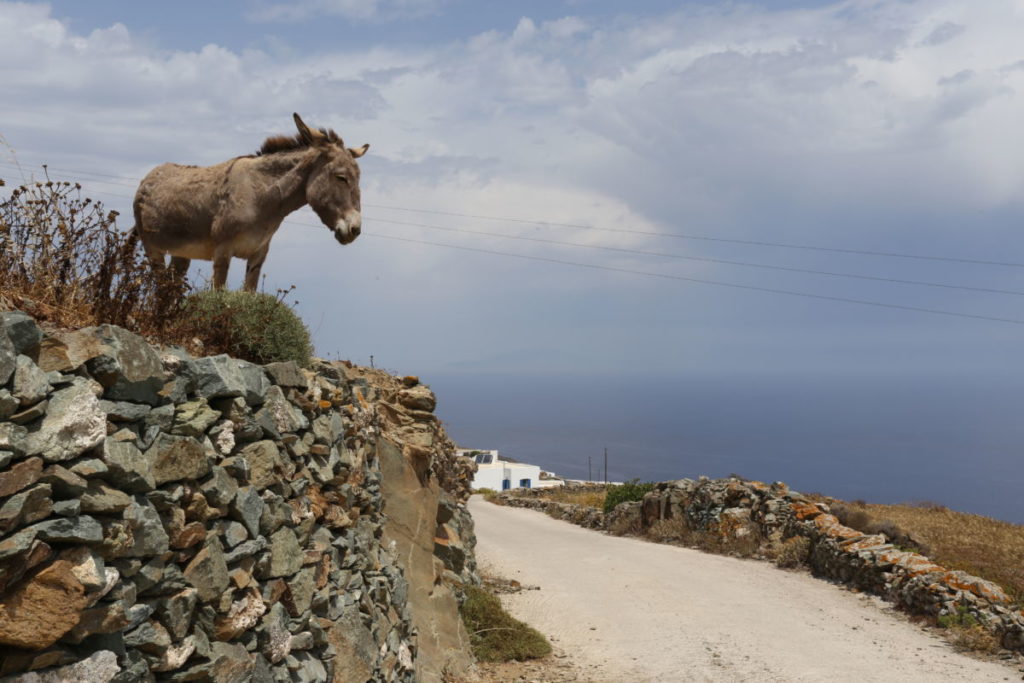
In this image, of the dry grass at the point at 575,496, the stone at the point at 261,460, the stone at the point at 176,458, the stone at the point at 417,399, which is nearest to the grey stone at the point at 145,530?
the stone at the point at 176,458

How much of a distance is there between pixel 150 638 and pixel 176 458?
110cm

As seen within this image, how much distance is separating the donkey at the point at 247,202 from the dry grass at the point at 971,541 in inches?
605

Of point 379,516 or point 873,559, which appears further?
point 873,559

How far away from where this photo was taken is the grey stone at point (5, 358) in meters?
3.85

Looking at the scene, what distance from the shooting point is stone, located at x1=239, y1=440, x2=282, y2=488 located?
252 inches

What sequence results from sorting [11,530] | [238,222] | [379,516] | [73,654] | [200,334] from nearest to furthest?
[11,530] → [73,654] → [200,334] → [238,222] → [379,516]

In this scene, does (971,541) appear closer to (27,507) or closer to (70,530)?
(70,530)

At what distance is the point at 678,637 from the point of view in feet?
48.3

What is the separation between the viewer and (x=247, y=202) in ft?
31.1

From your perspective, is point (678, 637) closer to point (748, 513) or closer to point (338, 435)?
point (338, 435)

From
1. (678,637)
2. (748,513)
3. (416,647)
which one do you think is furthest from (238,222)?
(748,513)

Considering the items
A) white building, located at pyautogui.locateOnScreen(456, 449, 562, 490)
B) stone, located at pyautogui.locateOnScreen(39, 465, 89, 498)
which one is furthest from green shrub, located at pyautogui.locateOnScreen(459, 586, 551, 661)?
white building, located at pyautogui.locateOnScreen(456, 449, 562, 490)

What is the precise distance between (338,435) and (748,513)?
19.6m

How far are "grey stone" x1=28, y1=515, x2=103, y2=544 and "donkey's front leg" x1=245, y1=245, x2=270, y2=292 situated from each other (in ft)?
19.5
